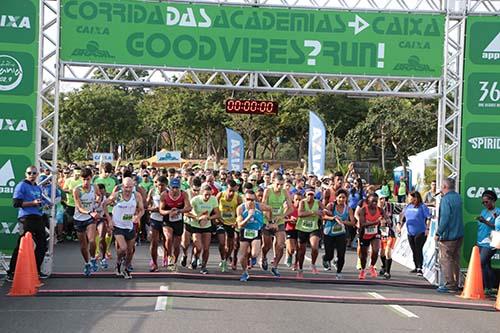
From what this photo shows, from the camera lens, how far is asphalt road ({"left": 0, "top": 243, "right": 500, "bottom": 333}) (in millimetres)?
9461

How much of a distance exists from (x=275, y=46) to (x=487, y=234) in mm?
5202

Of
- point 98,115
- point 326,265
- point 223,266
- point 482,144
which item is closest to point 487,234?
point 482,144

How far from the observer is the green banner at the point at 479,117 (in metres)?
14.1

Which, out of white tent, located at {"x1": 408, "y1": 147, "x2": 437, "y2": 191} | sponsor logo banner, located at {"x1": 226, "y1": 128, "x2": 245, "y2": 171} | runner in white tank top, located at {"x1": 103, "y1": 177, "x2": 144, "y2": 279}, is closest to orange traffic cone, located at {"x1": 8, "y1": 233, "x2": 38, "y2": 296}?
runner in white tank top, located at {"x1": 103, "y1": 177, "x2": 144, "y2": 279}

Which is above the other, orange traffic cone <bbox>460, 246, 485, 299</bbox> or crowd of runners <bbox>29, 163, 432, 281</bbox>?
crowd of runners <bbox>29, 163, 432, 281</bbox>

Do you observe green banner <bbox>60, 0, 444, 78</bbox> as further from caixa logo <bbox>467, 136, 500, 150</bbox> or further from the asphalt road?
the asphalt road

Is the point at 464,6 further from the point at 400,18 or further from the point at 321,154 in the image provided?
the point at 321,154

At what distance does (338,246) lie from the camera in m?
15.0

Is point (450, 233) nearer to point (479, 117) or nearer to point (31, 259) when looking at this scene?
point (479, 117)

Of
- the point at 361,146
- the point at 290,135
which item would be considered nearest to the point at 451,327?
the point at 361,146

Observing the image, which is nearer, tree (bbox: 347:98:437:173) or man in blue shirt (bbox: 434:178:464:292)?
man in blue shirt (bbox: 434:178:464:292)

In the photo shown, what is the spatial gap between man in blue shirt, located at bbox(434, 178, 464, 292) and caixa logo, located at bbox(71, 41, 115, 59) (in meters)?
6.77

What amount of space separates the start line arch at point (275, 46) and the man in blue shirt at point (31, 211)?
2.62 ft

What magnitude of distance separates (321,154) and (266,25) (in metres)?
→ 11.3
